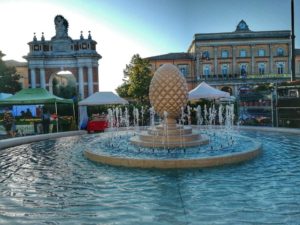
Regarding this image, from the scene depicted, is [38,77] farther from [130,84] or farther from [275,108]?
[275,108]

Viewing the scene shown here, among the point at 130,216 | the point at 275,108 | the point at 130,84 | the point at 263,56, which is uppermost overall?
the point at 263,56

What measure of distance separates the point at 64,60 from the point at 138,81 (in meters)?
14.1

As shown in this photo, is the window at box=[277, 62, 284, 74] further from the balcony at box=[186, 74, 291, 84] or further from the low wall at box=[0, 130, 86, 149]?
the low wall at box=[0, 130, 86, 149]

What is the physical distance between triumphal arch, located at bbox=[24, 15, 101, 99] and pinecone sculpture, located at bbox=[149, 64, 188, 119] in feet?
145

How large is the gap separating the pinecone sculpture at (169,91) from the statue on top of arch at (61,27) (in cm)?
4849

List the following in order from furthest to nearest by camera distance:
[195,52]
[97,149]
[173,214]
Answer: [195,52] → [97,149] → [173,214]

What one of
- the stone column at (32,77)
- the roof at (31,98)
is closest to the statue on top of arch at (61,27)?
the stone column at (32,77)

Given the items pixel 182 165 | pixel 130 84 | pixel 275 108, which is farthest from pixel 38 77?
pixel 182 165

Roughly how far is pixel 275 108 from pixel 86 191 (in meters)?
13.8

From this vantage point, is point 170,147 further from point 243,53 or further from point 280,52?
point 280,52

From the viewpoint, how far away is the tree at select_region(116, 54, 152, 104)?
2041 inches

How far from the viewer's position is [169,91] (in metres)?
11.8

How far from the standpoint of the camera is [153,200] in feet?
18.6

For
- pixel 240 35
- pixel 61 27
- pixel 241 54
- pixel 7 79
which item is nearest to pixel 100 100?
pixel 7 79
